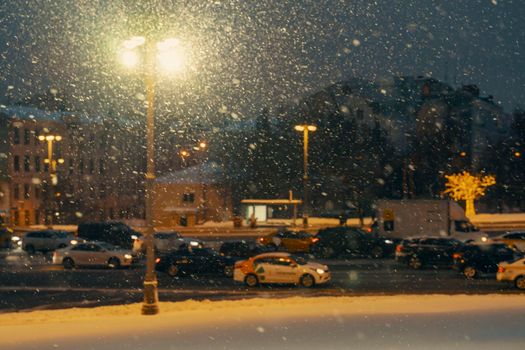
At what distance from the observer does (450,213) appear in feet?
138

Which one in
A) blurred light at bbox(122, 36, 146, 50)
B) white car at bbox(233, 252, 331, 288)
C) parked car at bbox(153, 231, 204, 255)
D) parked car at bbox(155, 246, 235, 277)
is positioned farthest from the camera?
parked car at bbox(153, 231, 204, 255)

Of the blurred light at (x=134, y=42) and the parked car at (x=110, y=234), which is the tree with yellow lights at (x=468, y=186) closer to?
the parked car at (x=110, y=234)

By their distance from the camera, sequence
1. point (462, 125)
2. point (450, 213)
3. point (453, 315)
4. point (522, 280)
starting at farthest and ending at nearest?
point (462, 125), point (450, 213), point (522, 280), point (453, 315)

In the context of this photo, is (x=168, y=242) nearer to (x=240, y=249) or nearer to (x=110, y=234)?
(x=240, y=249)

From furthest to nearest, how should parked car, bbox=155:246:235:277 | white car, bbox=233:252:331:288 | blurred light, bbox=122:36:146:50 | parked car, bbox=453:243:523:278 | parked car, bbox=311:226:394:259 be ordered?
1. parked car, bbox=311:226:394:259
2. parked car, bbox=155:246:235:277
3. parked car, bbox=453:243:523:278
4. white car, bbox=233:252:331:288
5. blurred light, bbox=122:36:146:50

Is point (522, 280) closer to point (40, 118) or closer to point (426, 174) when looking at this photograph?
point (426, 174)

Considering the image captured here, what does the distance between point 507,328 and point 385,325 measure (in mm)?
2534

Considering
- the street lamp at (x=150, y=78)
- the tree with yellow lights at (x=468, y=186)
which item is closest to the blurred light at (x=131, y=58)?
the street lamp at (x=150, y=78)

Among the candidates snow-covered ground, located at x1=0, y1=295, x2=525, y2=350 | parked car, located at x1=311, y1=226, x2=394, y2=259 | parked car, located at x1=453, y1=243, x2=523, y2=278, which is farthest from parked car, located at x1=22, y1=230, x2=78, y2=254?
snow-covered ground, located at x1=0, y1=295, x2=525, y2=350

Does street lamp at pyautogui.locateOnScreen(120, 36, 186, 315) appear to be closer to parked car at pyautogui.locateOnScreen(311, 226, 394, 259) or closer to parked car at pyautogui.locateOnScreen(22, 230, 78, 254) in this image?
parked car at pyautogui.locateOnScreen(311, 226, 394, 259)

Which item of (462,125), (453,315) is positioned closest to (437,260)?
(453,315)

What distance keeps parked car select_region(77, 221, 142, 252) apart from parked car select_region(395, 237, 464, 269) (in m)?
17.5

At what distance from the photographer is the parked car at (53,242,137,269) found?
3425 centimetres

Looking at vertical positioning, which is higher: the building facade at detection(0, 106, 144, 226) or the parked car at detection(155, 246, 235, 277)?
the building facade at detection(0, 106, 144, 226)
